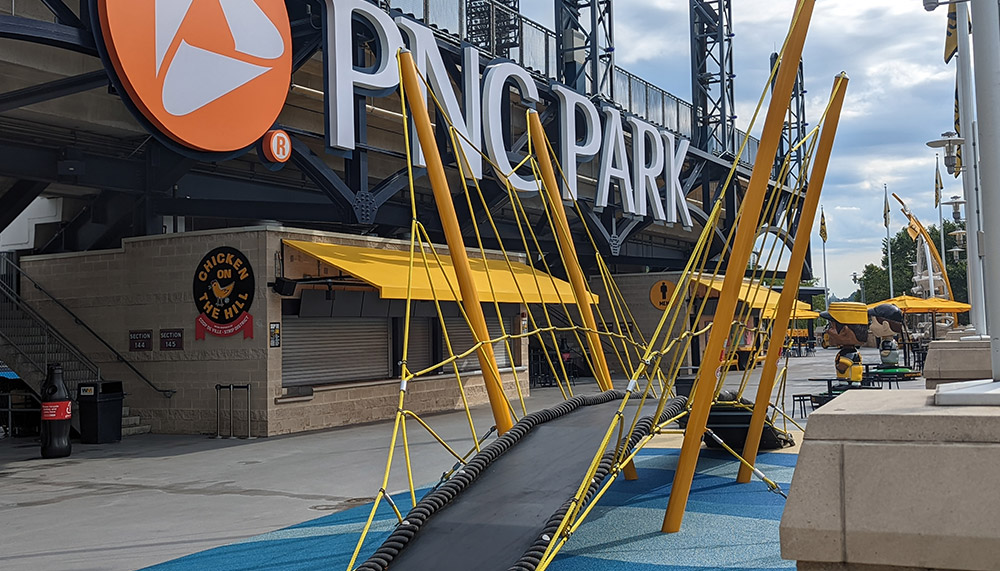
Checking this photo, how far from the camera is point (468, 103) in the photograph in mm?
17844

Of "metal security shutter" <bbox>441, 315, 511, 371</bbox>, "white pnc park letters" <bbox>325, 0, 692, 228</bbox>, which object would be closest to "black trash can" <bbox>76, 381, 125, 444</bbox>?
"white pnc park letters" <bbox>325, 0, 692, 228</bbox>

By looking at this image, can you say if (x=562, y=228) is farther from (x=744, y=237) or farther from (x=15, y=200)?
(x=15, y=200)

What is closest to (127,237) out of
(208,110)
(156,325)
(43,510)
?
(156,325)

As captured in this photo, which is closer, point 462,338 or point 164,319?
point 164,319

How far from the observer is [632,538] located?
6793 mm

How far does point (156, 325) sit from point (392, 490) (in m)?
8.17

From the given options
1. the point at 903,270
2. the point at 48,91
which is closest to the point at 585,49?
the point at 48,91

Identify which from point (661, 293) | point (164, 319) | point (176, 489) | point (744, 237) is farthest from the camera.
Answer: point (661, 293)

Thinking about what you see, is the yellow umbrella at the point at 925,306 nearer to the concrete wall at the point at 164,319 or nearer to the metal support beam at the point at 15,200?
the concrete wall at the point at 164,319

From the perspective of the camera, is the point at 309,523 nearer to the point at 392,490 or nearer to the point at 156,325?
the point at 392,490

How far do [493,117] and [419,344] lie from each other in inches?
200

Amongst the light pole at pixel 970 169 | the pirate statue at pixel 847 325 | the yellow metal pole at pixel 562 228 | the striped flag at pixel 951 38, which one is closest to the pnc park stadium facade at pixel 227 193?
the yellow metal pole at pixel 562 228

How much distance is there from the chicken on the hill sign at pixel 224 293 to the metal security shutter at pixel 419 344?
439cm

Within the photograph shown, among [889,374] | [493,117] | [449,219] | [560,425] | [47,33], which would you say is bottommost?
[889,374]
